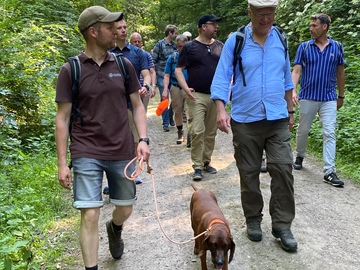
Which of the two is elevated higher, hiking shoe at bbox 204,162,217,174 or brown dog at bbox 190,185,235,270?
brown dog at bbox 190,185,235,270

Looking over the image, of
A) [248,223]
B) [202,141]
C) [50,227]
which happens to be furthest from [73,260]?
[202,141]

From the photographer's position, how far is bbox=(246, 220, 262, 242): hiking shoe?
424 centimetres

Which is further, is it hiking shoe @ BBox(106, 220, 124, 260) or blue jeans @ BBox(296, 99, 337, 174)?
blue jeans @ BBox(296, 99, 337, 174)

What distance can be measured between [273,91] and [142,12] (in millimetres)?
22778

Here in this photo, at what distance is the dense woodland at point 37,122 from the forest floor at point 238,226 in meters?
0.71

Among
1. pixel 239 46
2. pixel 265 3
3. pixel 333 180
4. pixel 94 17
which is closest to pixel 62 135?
pixel 94 17

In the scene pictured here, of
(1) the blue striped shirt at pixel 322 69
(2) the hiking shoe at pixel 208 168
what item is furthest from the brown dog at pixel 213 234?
(1) the blue striped shirt at pixel 322 69

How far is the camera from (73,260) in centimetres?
406

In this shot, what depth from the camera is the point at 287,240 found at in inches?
158

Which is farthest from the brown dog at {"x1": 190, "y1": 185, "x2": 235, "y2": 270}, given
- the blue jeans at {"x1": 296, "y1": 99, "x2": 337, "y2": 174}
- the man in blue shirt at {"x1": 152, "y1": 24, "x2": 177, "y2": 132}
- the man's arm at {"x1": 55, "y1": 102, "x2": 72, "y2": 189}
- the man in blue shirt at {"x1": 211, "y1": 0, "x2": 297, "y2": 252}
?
the man in blue shirt at {"x1": 152, "y1": 24, "x2": 177, "y2": 132}

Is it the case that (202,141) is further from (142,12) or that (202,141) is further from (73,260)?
(142,12)

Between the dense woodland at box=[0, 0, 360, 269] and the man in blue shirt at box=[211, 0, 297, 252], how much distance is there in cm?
223

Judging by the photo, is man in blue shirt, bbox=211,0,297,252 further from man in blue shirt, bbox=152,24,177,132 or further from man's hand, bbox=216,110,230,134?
man in blue shirt, bbox=152,24,177,132

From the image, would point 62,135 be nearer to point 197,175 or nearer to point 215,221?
point 215,221
